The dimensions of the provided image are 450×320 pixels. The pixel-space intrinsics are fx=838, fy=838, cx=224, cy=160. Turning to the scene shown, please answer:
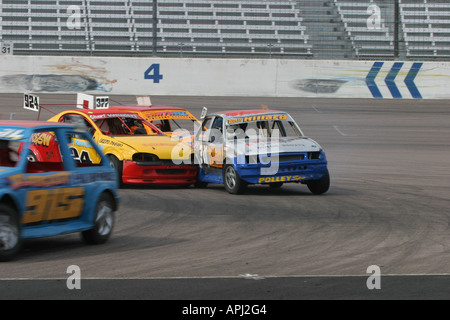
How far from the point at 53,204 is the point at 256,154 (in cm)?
574

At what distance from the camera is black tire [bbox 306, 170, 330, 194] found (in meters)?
13.5

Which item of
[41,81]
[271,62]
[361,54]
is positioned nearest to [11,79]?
[41,81]

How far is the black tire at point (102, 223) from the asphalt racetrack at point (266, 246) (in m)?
0.12

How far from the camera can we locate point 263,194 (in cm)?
1370

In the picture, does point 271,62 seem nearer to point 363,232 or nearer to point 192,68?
point 192,68

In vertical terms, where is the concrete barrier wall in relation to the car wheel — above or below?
above

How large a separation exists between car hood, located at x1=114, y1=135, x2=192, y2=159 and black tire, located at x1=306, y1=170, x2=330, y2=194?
2.36 meters

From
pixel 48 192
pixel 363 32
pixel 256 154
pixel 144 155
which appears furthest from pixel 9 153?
pixel 363 32

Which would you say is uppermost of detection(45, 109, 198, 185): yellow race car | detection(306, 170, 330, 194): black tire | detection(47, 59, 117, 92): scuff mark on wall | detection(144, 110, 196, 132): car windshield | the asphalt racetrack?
detection(47, 59, 117, 92): scuff mark on wall

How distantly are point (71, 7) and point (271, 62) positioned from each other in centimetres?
876

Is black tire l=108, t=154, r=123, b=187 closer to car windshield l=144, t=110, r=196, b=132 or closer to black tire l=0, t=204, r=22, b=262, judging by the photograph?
car windshield l=144, t=110, r=196, b=132

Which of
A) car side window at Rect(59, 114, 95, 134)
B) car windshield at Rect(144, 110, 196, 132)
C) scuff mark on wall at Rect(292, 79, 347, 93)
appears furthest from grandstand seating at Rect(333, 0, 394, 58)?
car side window at Rect(59, 114, 95, 134)

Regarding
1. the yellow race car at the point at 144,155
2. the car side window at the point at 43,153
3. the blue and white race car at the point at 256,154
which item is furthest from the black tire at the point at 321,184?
the car side window at the point at 43,153

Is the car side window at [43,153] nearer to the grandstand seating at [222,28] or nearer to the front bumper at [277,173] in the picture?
the front bumper at [277,173]
